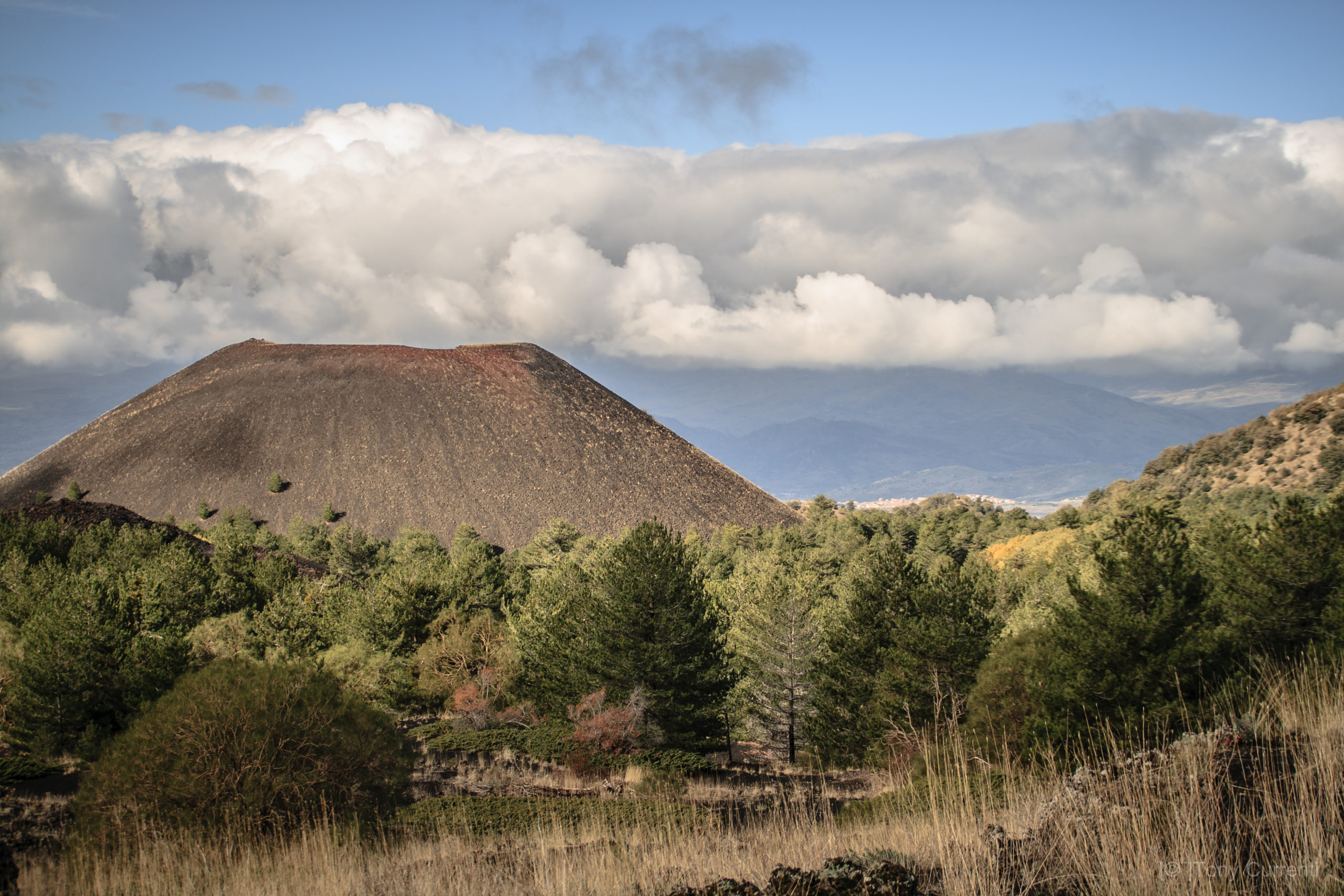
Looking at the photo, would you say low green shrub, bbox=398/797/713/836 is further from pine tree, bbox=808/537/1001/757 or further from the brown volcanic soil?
the brown volcanic soil

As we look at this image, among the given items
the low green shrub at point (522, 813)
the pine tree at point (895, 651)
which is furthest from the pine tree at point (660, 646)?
the low green shrub at point (522, 813)

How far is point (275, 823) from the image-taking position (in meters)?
15.1

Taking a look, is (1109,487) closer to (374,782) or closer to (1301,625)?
(1301,625)

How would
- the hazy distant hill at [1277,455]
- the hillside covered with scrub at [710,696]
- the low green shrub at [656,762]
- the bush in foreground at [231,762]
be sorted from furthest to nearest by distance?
1. the hazy distant hill at [1277,455]
2. the low green shrub at [656,762]
3. the bush in foreground at [231,762]
4. the hillside covered with scrub at [710,696]

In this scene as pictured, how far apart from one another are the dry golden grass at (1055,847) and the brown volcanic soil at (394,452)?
100565 millimetres

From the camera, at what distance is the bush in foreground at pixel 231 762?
14.6 metres

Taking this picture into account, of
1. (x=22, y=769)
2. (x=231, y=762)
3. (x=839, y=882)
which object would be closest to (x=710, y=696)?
(x=231, y=762)

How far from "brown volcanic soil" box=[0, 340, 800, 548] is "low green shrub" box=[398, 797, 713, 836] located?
8979 centimetres

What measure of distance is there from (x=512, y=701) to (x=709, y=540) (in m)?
70.9

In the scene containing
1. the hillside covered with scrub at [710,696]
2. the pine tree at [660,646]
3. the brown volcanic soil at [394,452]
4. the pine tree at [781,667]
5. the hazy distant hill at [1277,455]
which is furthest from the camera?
the brown volcanic soil at [394,452]

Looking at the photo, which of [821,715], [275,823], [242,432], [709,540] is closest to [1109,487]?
[709,540]

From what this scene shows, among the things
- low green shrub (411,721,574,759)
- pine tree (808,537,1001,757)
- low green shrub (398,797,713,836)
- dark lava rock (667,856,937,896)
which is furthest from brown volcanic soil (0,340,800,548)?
dark lava rock (667,856,937,896)

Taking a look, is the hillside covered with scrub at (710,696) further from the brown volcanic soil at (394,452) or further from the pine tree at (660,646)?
the brown volcanic soil at (394,452)

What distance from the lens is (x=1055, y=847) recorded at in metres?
5.59
